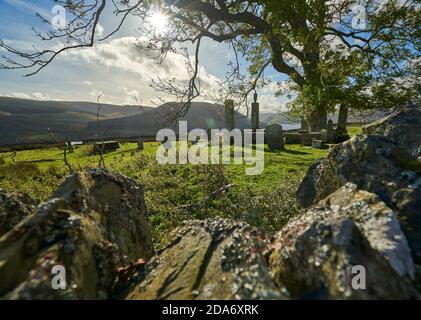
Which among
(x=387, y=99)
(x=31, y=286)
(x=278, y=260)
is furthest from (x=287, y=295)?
(x=387, y=99)

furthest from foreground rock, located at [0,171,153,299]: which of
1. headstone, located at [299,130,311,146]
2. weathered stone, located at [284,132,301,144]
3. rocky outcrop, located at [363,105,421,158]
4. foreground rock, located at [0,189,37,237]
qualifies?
weathered stone, located at [284,132,301,144]

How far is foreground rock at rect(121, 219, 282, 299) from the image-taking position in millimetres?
1966

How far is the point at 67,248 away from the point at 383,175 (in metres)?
3.34

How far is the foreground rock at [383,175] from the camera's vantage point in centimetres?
263

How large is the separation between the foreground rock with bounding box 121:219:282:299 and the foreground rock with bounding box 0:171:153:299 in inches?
14.8

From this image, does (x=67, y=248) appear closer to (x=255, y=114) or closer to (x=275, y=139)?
(x=275, y=139)

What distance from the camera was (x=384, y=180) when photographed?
3.03 metres

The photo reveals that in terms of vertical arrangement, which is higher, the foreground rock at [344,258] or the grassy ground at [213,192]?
the foreground rock at [344,258]

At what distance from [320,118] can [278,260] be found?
18.3 m

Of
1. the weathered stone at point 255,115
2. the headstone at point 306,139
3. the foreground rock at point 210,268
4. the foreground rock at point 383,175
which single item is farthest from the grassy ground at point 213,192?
the weathered stone at point 255,115

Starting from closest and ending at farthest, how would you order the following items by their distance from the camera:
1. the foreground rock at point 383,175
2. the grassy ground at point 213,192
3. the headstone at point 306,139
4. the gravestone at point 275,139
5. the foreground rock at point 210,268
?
the foreground rock at point 210,268, the foreground rock at point 383,175, the grassy ground at point 213,192, the gravestone at point 275,139, the headstone at point 306,139

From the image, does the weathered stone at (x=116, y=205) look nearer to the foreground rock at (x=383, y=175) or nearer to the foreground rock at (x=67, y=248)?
the foreground rock at (x=67, y=248)

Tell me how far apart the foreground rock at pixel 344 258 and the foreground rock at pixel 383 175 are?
56cm

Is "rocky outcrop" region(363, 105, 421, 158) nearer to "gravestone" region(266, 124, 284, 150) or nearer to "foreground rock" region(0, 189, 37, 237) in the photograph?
"foreground rock" region(0, 189, 37, 237)
